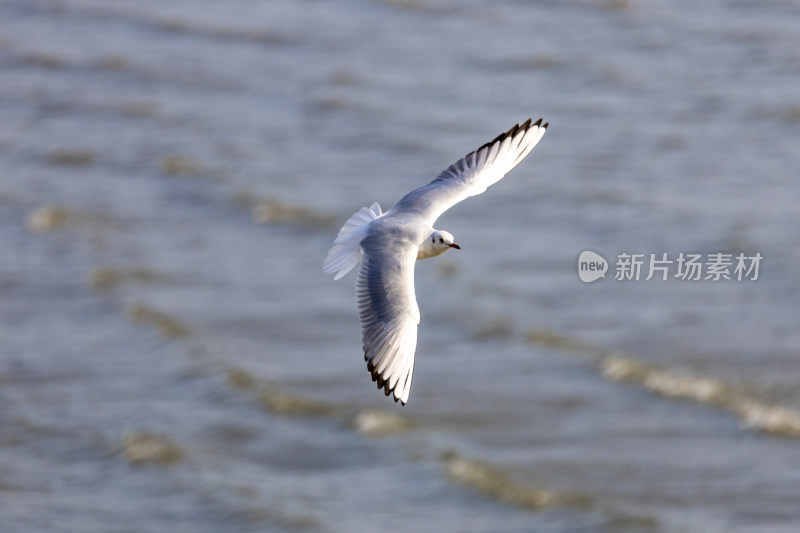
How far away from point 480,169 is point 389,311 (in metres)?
1.13

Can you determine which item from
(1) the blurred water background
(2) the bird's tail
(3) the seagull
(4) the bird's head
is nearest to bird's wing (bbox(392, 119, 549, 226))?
(3) the seagull

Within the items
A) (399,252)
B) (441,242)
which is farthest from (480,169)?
(399,252)

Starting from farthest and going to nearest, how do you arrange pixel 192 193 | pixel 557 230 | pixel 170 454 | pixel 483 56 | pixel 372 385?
pixel 483 56 < pixel 192 193 < pixel 557 230 < pixel 372 385 < pixel 170 454

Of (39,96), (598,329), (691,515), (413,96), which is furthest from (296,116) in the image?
(691,515)

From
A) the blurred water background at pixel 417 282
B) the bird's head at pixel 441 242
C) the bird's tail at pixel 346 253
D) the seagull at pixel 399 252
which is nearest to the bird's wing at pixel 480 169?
the seagull at pixel 399 252

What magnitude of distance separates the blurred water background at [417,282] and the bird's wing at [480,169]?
2100 millimetres

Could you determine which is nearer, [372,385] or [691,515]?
[691,515]

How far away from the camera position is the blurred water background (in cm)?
798

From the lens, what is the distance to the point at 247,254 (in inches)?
422

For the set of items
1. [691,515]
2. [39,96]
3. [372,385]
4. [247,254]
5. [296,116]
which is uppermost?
[39,96]

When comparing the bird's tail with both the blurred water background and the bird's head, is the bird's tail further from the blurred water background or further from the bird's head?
the blurred water background

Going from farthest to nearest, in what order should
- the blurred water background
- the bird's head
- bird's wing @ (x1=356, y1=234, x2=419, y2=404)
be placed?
1. the blurred water background
2. the bird's head
3. bird's wing @ (x1=356, y1=234, x2=419, y2=404)

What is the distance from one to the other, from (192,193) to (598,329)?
409 cm

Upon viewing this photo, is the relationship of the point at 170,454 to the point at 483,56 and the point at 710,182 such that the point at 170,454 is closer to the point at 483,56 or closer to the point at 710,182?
the point at 710,182
